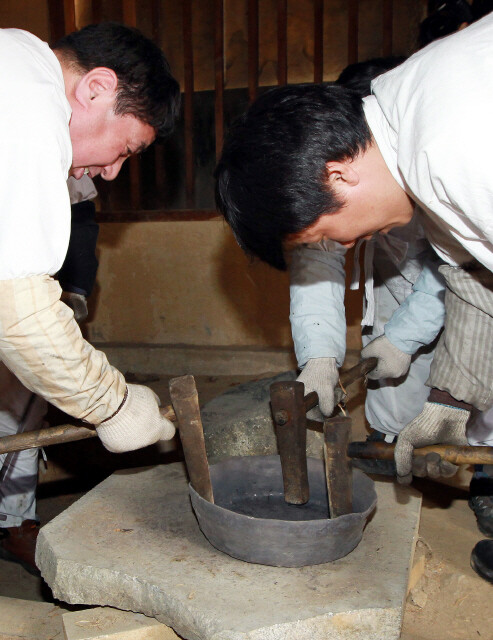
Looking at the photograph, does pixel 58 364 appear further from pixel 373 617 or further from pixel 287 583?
pixel 373 617

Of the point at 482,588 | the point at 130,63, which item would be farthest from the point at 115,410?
the point at 482,588

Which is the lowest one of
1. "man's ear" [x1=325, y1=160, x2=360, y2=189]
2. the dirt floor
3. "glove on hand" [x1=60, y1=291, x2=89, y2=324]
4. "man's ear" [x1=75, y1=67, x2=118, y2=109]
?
the dirt floor

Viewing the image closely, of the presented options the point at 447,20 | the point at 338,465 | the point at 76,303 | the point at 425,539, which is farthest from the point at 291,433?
the point at 447,20

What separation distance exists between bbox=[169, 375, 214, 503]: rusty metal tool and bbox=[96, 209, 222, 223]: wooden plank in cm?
274

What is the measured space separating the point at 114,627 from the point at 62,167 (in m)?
1.36

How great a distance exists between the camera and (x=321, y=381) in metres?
2.46

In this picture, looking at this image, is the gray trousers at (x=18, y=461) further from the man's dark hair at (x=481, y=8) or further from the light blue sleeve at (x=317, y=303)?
the man's dark hair at (x=481, y=8)

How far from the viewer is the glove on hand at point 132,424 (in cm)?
200

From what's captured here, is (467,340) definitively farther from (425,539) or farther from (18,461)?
(18,461)

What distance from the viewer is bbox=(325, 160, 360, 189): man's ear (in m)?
1.62

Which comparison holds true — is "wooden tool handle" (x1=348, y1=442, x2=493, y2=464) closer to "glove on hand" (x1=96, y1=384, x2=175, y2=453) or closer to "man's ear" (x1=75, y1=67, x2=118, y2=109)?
"glove on hand" (x1=96, y1=384, x2=175, y2=453)

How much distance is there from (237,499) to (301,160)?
52.3 inches

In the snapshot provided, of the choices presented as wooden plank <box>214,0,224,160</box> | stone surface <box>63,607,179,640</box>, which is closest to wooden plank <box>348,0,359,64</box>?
wooden plank <box>214,0,224,160</box>

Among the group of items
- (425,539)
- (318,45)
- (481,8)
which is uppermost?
(481,8)
